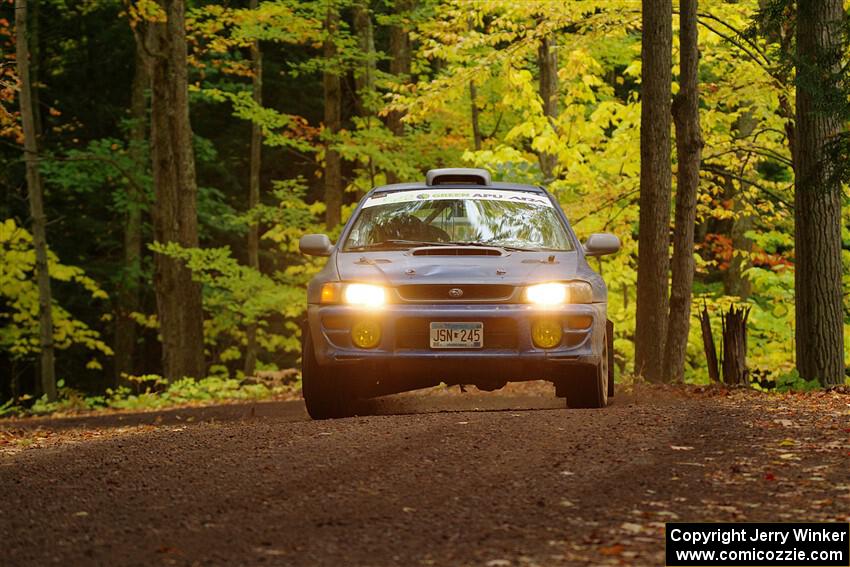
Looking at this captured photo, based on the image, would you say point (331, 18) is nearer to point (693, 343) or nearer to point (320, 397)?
point (693, 343)

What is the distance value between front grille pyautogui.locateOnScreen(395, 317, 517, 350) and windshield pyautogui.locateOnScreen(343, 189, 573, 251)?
0.96 metres

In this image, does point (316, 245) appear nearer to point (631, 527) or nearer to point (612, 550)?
point (631, 527)

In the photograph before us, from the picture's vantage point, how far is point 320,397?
387 inches

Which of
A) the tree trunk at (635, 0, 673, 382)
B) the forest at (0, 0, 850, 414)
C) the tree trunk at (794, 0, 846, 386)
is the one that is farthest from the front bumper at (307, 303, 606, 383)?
the tree trunk at (635, 0, 673, 382)

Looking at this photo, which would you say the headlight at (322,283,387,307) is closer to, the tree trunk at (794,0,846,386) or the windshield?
the windshield

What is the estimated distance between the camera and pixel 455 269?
30.2ft

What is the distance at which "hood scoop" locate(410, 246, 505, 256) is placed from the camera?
31.1 feet

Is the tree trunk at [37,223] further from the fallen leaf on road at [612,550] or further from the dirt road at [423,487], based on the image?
the fallen leaf on road at [612,550]

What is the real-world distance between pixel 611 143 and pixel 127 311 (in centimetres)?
1793

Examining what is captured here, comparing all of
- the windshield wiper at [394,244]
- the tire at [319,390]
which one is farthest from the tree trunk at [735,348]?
the tire at [319,390]

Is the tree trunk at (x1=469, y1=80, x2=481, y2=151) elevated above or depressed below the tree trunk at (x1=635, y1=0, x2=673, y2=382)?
above

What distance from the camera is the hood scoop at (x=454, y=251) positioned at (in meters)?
9.49

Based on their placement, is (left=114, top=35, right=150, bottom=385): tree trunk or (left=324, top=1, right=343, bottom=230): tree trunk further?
(left=114, top=35, right=150, bottom=385): tree trunk

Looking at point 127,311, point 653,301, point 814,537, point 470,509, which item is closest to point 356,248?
point 470,509
